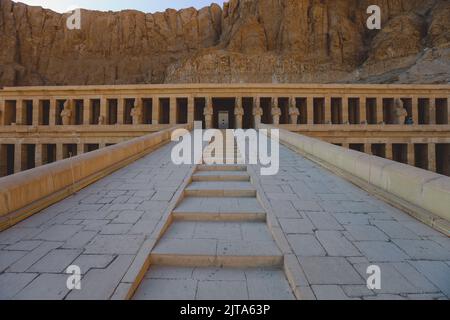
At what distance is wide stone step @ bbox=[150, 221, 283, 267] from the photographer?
271 centimetres

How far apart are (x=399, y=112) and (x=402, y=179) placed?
16.3 meters

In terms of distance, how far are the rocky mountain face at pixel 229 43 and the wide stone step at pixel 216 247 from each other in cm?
2784

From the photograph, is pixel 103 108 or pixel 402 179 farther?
pixel 103 108

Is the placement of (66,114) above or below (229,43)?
below

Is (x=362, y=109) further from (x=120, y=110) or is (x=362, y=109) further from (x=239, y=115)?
(x=120, y=110)

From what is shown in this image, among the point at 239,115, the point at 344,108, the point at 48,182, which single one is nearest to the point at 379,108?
the point at 344,108

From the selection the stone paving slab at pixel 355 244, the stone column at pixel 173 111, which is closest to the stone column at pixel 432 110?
the stone column at pixel 173 111

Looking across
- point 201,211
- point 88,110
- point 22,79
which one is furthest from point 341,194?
point 22,79

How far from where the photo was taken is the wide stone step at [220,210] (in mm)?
3723

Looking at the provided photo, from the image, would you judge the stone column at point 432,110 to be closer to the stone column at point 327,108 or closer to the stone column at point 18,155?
the stone column at point 327,108

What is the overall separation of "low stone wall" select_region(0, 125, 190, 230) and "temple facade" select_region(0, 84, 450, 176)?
919cm

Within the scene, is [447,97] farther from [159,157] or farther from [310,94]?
[159,157]

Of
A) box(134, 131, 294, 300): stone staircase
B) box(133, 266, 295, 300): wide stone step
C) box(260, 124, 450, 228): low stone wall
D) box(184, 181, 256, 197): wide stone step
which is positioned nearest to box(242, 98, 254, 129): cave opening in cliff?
box(260, 124, 450, 228): low stone wall

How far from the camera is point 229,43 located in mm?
33375
